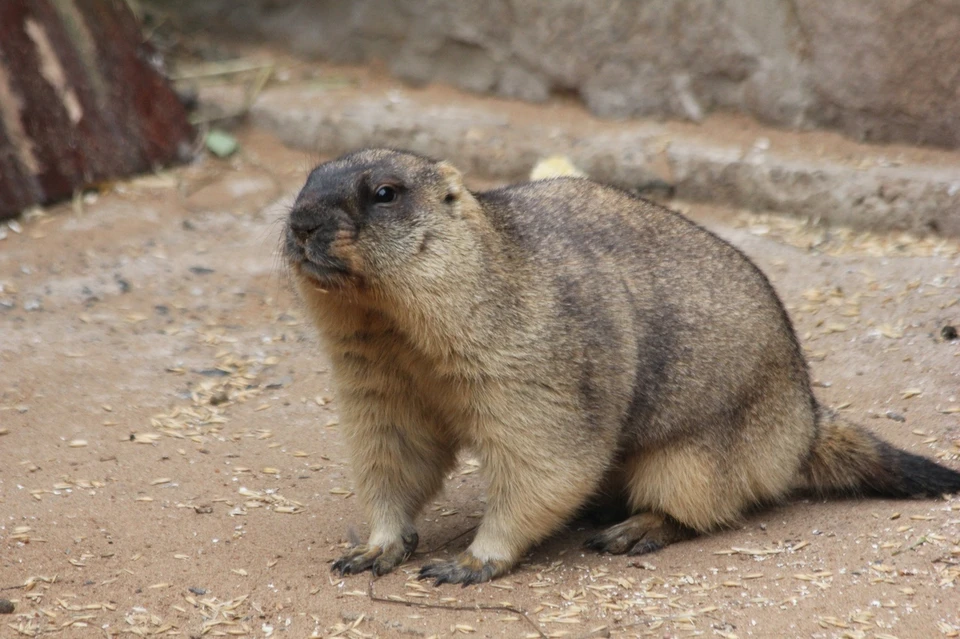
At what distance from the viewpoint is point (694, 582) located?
16.6ft

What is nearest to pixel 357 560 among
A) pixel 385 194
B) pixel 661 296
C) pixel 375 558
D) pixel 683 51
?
pixel 375 558

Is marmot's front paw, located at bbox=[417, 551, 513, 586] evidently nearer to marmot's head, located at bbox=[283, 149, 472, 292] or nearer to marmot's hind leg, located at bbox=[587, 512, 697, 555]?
marmot's hind leg, located at bbox=[587, 512, 697, 555]

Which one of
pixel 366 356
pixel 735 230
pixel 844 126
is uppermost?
pixel 366 356

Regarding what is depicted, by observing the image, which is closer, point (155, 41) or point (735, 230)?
point (735, 230)

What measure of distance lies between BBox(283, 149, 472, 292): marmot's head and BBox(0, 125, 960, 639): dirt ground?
147 centimetres

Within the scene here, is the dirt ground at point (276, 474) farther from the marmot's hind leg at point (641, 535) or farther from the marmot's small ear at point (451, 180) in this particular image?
the marmot's small ear at point (451, 180)

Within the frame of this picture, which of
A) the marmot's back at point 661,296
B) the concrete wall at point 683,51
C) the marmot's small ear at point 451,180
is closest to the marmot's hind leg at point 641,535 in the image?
the marmot's back at point 661,296

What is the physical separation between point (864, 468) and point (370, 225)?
113 inches

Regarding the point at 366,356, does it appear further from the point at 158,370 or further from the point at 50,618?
the point at 158,370

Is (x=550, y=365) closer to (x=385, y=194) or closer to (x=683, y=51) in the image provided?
(x=385, y=194)

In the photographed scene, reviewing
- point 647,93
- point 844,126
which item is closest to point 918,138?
point 844,126

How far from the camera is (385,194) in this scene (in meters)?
4.89

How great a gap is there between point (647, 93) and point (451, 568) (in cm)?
626

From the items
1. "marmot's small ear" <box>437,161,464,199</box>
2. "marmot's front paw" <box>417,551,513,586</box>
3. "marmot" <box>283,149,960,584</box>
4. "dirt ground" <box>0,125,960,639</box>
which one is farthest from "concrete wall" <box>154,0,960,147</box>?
"marmot's front paw" <box>417,551,513,586</box>
